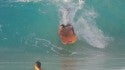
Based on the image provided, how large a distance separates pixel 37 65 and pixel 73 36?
3075 mm

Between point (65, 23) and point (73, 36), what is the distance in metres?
1.47

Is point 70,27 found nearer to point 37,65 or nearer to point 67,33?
point 67,33

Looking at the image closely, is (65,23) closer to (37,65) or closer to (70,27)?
(70,27)

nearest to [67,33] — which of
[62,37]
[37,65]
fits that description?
[62,37]

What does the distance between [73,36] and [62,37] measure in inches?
29.6

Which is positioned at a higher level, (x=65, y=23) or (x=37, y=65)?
(x=65, y=23)

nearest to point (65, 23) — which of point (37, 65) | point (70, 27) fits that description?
point (70, 27)

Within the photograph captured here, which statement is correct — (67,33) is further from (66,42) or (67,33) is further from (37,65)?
(37,65)

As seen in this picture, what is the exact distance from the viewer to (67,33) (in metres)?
36.5

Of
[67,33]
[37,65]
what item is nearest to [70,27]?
[67,33]

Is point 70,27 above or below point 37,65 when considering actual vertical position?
above

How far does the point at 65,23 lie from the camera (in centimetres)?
3744

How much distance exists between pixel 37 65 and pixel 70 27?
332 cm

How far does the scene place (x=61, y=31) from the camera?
36.6m
